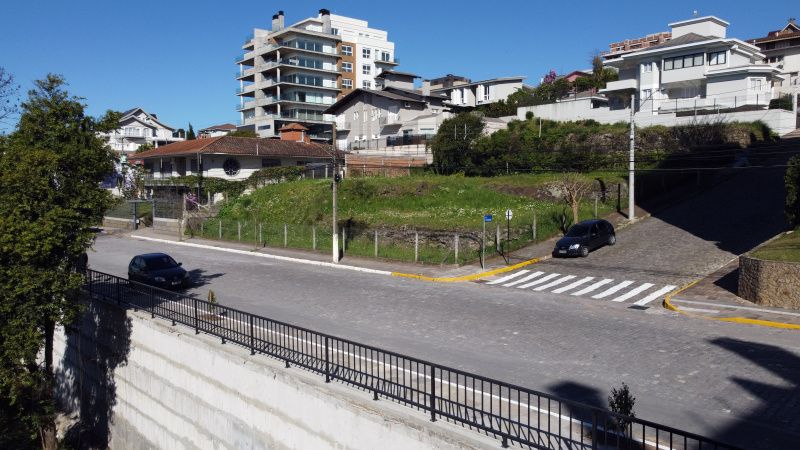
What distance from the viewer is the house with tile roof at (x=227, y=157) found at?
51.4m

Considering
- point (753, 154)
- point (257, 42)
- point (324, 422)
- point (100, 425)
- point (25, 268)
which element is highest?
point (257, 42)

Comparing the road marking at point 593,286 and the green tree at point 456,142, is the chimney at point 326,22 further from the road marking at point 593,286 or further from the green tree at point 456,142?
the road marking at point 593,286

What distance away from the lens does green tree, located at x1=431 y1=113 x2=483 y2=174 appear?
47781 mm

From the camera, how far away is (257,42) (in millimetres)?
90500

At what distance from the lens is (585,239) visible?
26.8 m

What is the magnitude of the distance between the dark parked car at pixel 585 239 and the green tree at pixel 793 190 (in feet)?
24.4

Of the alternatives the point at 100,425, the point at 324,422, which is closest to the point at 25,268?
the point at 100,425

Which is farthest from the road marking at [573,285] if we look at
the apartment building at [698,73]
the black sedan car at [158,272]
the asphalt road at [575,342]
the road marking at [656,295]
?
the apartment building at [698,73]

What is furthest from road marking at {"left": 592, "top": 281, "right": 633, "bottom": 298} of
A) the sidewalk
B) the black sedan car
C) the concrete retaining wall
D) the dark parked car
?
the black sedan car

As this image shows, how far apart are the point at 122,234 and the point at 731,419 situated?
1860 inches

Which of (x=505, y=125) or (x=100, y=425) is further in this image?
(x=505, y=125)

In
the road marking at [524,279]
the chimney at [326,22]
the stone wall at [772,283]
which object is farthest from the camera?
the chimney at [326,22]

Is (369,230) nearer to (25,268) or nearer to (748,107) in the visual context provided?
(25,268)

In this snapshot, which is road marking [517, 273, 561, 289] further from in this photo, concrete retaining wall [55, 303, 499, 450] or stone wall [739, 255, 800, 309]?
concrete retaining wall [55, 303, 499, 450]
